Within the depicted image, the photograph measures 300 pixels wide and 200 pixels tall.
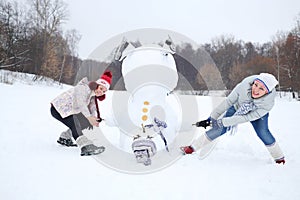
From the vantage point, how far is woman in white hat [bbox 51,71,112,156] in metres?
2.54

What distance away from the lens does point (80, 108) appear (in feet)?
8.41

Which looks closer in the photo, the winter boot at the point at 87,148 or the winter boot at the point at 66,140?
the winter boot at the point at 87,148

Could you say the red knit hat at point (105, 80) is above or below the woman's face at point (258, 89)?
below

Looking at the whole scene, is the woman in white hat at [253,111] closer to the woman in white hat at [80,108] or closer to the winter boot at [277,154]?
the winter boot at [277,154]

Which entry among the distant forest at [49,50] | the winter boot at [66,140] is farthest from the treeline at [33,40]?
the winter boot at [66,140]

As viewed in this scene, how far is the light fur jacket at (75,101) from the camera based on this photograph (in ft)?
8.38

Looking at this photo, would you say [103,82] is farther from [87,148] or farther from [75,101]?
[87,148]

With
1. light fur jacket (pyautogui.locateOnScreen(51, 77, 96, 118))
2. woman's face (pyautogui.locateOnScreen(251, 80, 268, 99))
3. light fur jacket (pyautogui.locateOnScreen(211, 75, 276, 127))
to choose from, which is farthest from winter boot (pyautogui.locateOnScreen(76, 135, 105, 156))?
woman's face (pyautogui.locateOnScreen(251, 80, 268, 99))

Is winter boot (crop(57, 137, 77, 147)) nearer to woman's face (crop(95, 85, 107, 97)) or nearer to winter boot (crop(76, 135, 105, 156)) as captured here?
winter boot (crop(76, 135, 105, 156))

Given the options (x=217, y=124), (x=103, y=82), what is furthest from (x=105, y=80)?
(x=217, y=124)

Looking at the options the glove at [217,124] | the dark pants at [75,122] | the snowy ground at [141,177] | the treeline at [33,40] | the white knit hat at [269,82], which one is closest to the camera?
the snowy ground at [141,177]

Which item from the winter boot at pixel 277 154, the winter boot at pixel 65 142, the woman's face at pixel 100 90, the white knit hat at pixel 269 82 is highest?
the white knit hat at pixel 269 82

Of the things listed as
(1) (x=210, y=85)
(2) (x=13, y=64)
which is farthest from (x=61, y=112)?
(2) (x=13, y=64)

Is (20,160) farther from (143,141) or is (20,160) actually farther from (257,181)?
(257,181)
